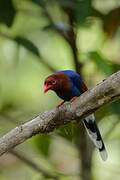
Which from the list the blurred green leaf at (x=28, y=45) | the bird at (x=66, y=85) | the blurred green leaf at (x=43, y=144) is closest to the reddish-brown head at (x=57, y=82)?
the bird at (x=66, y=85)

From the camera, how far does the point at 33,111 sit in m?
3.92

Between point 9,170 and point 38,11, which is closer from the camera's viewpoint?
point 38,11

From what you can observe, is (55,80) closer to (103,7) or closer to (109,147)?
(103,7)

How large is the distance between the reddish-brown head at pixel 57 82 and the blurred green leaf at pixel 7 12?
57cm

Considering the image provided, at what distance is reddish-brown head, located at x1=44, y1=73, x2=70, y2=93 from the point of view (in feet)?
9.32

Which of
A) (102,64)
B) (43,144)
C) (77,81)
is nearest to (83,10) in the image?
(102,64)

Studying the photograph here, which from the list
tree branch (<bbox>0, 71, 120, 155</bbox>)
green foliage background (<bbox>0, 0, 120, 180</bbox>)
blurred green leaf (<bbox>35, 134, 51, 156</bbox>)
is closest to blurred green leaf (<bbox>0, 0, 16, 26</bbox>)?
green foliage background (<bbox>0, 0, 120, 180</bbox>)

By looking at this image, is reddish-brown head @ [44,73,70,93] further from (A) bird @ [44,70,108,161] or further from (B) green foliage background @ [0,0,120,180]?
(B) green foliage background @ [0,0,120,180]

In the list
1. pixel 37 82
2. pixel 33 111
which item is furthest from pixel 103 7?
pixel 37 82

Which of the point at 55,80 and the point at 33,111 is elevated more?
the point at 33,111

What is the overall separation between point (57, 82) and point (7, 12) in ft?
2.16

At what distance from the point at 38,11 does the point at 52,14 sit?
11 centimetres

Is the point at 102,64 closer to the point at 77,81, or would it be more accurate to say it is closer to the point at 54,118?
the point at 77,81

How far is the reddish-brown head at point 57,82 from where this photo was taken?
2.84 m
